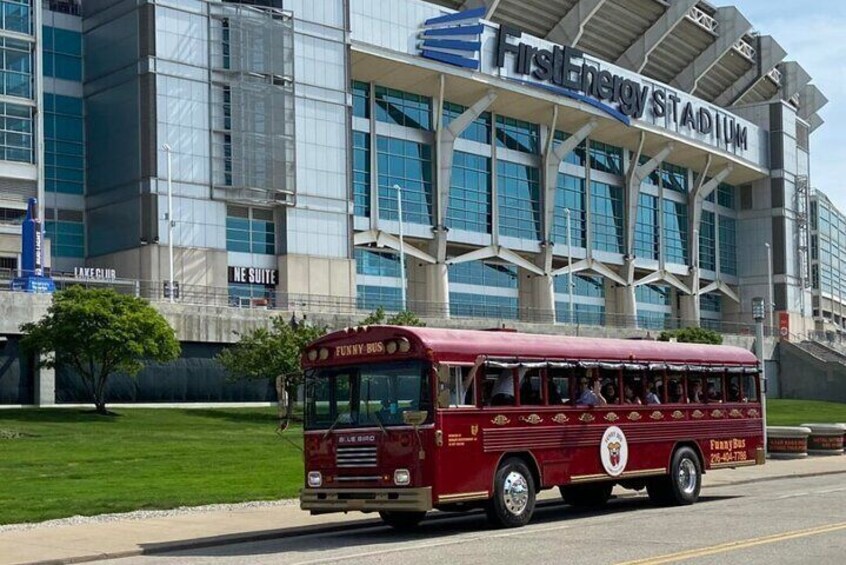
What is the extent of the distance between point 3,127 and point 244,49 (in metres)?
12.8

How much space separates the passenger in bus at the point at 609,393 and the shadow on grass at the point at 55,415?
26.2 m

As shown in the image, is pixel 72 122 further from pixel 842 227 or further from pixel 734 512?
pixel 842 227

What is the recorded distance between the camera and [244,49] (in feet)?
219

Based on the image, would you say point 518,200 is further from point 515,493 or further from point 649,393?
point 515,493

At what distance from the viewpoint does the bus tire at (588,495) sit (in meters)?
22.3

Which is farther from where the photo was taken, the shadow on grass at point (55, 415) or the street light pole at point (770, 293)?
the street light pole at point (770, 293)

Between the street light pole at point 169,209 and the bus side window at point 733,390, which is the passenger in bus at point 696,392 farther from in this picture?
the street light pole at point 169,209

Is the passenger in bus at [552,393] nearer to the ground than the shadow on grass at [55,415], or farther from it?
farther from it

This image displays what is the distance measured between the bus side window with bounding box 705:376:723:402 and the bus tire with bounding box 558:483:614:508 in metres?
2.83

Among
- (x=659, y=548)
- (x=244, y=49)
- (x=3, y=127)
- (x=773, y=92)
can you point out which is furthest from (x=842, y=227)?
(x=659, y=548)

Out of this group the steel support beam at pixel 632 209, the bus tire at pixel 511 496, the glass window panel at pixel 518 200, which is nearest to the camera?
the bus tire at pixel 511 496

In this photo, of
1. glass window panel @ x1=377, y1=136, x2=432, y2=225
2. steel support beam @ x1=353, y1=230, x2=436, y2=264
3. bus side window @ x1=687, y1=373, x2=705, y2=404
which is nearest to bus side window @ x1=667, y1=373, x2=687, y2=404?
bus side window @ x1=687, y1=373, x2=705, y2=404

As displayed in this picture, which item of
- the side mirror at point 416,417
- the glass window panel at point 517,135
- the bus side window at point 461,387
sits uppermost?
the glass window panel at point 517,135

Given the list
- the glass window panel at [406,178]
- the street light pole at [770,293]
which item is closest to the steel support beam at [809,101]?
the street light pole at [770,293]
